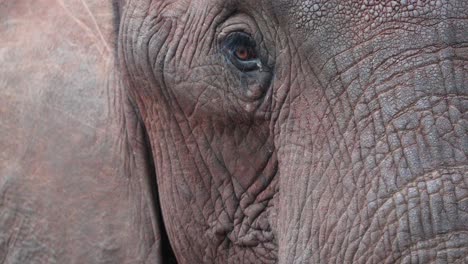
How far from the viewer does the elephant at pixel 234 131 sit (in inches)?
113

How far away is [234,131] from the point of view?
3.40m

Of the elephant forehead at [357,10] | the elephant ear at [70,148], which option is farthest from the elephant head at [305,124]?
the elephant ear at [70,148]

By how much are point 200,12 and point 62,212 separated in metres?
0.89

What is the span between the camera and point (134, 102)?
3.77 metres

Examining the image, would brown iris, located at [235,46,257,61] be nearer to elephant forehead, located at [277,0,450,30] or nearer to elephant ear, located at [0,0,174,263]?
elephant forehead, located at [277,0,450,30]

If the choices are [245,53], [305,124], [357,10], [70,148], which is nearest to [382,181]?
[305,124]

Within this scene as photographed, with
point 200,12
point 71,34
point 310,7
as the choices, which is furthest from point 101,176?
point 310,7

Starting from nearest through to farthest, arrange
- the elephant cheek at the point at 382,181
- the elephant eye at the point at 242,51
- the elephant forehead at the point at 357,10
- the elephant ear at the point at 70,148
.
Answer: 1. the elephant cheek at the point at 382,181
2. the elephant forehead at the point at 357,10
3. the elephant eye at the point at 242,51
4. the elephant ear at the point at 70,148

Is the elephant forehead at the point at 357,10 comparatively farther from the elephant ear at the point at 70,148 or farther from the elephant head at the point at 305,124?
the elephant ear at the point at 70,148

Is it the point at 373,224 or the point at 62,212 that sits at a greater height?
the point at 62,212

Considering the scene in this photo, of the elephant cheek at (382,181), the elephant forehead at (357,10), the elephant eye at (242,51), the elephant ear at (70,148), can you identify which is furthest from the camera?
the elephant ear at (70,148)

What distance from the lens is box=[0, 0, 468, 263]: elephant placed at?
287 centimetres

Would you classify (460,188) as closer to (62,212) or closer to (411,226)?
(411,226)

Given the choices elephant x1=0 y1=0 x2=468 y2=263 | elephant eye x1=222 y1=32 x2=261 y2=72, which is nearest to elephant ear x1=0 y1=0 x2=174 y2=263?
elephant x1=0 y1=0 x2=468 y2=263
